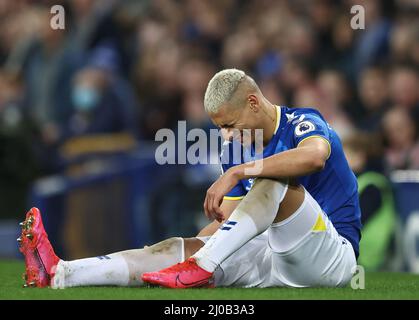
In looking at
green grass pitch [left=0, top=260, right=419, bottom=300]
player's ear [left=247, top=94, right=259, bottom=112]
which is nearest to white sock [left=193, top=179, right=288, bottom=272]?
green grass pitch [left=0, top=260, right=419, bottom=300]

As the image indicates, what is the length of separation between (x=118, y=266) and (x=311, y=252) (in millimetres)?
883

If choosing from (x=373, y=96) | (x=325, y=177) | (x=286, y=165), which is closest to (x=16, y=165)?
(x=373, y=96)

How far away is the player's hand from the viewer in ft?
14.2

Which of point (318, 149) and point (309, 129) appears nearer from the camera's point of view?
point (318, 149)

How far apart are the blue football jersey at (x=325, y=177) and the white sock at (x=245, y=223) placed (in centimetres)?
36

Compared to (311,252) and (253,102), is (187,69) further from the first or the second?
(311,252)

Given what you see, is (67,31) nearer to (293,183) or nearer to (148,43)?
(148,43)

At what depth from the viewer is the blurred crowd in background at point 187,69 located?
8.66m

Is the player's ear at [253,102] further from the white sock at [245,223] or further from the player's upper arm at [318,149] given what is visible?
the white sock at [245,223]

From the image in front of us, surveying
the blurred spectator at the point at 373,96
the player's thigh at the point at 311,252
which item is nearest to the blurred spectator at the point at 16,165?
the blurred spectator at the point at 373,96

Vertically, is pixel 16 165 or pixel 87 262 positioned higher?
pixel 16 165

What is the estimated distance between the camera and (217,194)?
4.33 metres

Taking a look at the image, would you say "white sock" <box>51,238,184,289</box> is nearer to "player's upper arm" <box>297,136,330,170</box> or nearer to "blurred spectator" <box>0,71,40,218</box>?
"player's upper arm" <box>297,136,330,170</box>
